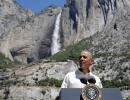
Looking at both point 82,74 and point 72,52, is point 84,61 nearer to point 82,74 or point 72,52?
point 82,74

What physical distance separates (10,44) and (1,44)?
2.98 metres

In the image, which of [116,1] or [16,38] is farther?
[16,38]

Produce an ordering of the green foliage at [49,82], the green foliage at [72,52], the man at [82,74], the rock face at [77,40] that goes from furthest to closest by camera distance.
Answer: the green foliage at [72,52] → the rock face at [77,40] → the green foliage at [49,82] → the man at [82,74]

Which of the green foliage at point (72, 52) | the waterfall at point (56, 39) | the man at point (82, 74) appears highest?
the waterfall at point (56, 39)

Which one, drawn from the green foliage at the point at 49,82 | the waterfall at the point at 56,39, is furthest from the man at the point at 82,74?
the waterfall at the point at 56,39

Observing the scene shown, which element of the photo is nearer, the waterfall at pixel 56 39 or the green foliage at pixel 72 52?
the green foliage at pixel 72 52

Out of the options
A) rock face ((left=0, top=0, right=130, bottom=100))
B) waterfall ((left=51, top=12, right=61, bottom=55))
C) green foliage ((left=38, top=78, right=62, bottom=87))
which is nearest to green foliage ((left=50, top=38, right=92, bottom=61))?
rock face ((left=0, top=0, right=130, bottom=100))

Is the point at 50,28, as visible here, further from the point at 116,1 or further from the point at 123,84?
the point at 123,84

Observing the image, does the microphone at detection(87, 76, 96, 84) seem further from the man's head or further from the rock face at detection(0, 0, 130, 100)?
the rock face at detection(0, 0, 130, 100)

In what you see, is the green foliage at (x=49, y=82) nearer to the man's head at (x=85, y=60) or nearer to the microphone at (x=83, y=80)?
the man's head at (x=85, y=60)

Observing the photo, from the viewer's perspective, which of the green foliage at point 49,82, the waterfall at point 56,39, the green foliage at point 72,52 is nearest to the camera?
the green foliage at point 49,82

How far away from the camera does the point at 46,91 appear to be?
112062 millimetres

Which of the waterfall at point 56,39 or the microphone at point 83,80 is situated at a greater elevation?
the waterfall at point 56,39

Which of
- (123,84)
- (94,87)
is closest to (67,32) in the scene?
(123,84)
